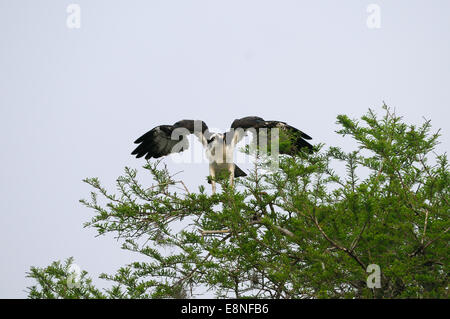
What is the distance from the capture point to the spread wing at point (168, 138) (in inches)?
300

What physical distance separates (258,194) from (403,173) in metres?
1.56

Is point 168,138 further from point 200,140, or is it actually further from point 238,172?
point 238,172

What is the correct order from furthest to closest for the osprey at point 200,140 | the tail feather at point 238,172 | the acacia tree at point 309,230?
the tail feather at point 238,172 < the osprey at point 200,140 < the acacia tree at point 309,230

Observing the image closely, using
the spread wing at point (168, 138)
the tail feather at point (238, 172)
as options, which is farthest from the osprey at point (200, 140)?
the tail feather at point (238, 172)

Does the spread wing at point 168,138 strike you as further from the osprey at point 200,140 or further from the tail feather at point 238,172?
the tail feather at point 238,172

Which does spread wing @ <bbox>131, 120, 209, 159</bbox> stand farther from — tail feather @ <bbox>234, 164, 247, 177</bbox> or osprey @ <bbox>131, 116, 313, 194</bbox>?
tail feather @ <bbox>234, 164, 247, 177</bbox>

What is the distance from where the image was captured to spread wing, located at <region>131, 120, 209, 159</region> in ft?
→ 25.0

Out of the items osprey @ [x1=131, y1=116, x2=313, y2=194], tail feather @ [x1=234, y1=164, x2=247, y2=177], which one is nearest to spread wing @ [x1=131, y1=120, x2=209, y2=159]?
osprey @ [x1=131, y1=116, x2=313, y2=194]

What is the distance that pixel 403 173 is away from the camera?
207 inches

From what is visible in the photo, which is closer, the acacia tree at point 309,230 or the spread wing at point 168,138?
the acacia tree at point 309,230

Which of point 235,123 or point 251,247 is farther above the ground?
point 235,123
